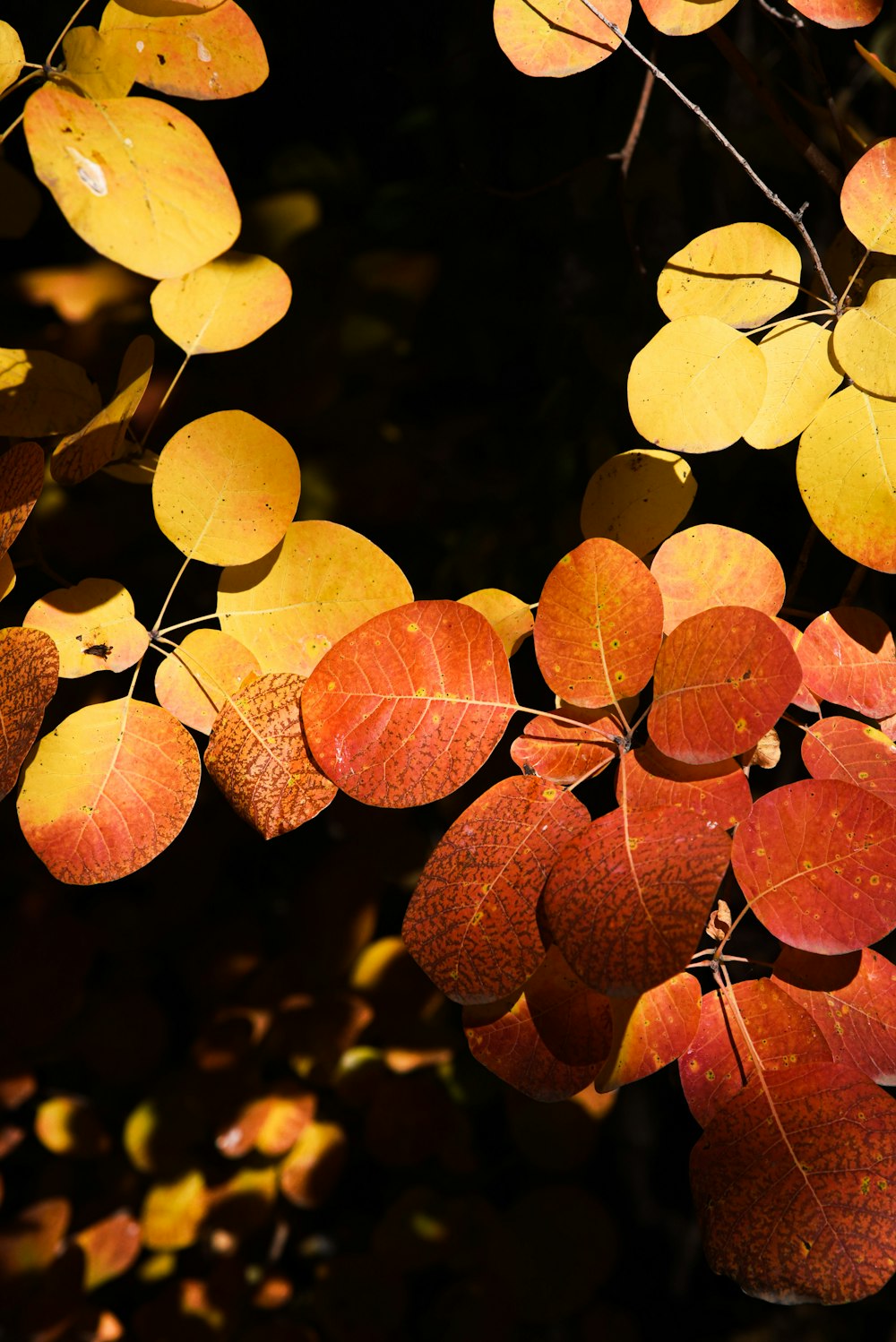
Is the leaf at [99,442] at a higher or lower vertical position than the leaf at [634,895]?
higher

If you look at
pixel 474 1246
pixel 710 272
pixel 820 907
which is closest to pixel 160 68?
pixel 710 272

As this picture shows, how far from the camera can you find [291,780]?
14.3 inches

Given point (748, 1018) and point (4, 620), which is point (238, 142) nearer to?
point (4, 620)

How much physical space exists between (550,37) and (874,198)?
150 mm

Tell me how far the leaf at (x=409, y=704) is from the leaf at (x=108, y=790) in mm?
67

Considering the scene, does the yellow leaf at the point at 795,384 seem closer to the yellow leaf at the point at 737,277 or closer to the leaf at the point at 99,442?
the yellow leaf at the point at 737,277

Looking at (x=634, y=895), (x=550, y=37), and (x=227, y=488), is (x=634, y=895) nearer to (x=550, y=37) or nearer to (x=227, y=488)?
(x=227, y=488)

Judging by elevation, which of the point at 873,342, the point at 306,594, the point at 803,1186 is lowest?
the point at 803,1186

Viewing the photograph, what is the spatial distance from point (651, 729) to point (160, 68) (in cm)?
32

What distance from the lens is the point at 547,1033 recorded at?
36 cm

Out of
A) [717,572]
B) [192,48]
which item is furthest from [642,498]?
[192,48]

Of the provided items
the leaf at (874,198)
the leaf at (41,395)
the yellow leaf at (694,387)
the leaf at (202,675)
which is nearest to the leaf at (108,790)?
the leaf at (202,675)

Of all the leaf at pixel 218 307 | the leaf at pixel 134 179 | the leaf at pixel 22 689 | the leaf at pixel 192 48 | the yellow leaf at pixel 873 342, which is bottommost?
the leaf at pixel 22 689

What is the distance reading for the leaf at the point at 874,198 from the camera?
1.23 ft
